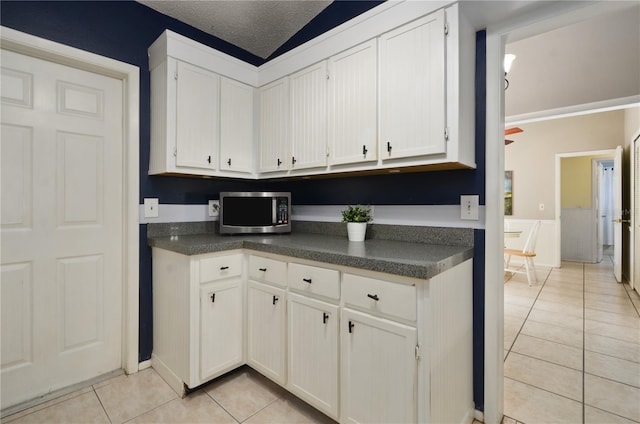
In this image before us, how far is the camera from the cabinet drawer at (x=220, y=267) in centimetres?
176

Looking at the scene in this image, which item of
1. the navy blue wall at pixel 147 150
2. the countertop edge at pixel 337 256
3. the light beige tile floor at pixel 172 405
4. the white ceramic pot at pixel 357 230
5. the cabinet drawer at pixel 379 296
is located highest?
the navy blue wall at pixel 147 150

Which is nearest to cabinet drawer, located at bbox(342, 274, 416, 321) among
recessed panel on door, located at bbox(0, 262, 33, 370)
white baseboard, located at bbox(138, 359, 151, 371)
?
white baseboard, located at bbox(138, 359, 151, 371)

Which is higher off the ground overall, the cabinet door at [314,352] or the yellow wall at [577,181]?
the yellow wall at [577,181]

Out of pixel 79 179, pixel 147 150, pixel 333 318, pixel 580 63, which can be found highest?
pixel 580 63

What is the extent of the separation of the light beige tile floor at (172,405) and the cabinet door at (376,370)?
1.16 feet

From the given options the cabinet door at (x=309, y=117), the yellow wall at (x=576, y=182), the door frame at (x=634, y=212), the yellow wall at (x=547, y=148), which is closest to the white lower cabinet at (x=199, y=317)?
the cabinet door at (x=309, y=117)

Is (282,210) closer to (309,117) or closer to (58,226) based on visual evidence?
(309,117)

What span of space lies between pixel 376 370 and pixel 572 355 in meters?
1.99

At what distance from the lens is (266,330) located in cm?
181

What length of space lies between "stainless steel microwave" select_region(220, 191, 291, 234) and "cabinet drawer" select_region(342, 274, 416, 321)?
1001mm

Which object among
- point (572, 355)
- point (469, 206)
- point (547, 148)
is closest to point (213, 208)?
point (469, 206)

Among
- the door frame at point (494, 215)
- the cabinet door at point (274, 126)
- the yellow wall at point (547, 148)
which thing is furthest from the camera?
the yellow wall at point (547, 148)

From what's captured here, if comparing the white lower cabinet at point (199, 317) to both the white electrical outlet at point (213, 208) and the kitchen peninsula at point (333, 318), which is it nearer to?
the kitchen peninsula at point (333, 318)

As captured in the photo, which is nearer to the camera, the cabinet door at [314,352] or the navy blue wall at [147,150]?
the cabinet door at [314,352]
